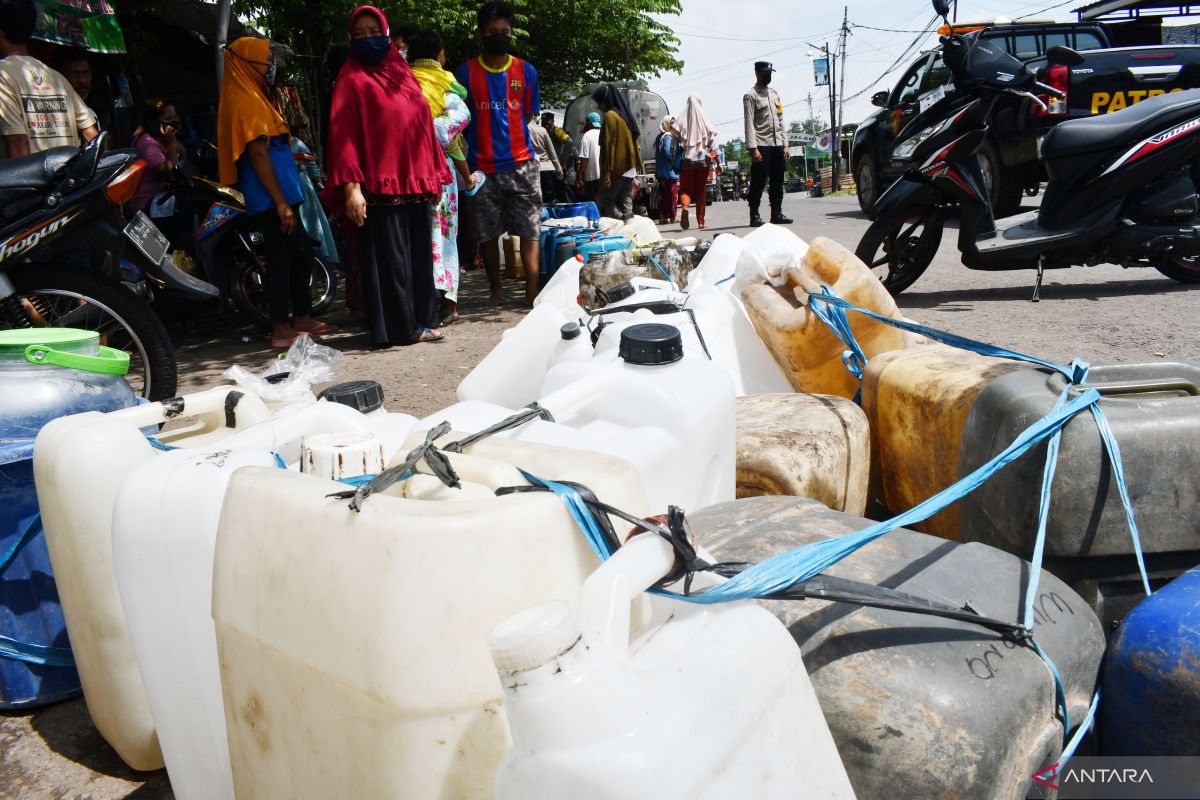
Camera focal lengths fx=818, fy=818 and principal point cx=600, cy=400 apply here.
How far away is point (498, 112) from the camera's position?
575 centimetres

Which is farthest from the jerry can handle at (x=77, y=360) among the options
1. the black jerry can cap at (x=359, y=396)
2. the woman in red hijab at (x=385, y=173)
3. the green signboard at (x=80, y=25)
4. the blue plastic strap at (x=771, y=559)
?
the green signboard at (x=80, y=25)

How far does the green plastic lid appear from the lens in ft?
5.89

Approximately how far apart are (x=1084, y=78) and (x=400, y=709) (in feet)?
34.0

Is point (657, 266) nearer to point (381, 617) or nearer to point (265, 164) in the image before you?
point (265, 164)

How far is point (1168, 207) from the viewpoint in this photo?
4.87m

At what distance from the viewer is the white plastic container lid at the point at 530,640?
0.70m

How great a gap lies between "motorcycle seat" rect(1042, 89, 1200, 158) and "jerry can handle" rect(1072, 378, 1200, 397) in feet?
13.8

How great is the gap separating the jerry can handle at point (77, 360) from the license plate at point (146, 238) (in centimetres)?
211

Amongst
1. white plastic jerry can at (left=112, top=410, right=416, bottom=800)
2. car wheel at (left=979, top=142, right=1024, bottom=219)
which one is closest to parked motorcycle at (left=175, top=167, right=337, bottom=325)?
white plastic jerry can at (left=112, top=410, right=416, bottom=800)

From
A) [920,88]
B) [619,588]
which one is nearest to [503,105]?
[619,588]

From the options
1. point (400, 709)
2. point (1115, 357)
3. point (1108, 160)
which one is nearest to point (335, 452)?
point (400, 709)

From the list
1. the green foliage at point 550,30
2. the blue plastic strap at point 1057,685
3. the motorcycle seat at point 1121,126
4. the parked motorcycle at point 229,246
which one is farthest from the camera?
the green foliage at point 550,30

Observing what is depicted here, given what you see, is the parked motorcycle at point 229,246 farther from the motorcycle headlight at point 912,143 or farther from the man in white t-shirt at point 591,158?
the man in white t-shirt at point 591,158

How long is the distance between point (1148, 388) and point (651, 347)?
0.92m
